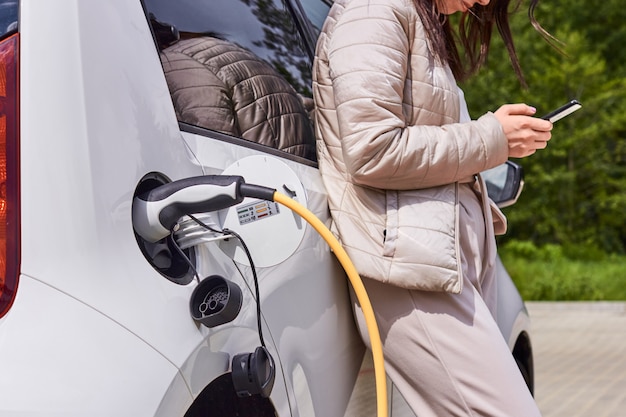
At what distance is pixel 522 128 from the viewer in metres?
2.04

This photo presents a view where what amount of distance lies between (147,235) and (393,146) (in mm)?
669

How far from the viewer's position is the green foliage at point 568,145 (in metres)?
20.8

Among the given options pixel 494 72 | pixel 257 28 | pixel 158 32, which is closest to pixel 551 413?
pixel 257 28

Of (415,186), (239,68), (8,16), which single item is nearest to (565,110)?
(415,186)

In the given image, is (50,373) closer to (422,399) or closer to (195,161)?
(195,161)

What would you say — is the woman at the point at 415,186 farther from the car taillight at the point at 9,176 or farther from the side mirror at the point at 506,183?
the side mirror at the point at 506,183

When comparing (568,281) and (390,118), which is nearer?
(390,118)

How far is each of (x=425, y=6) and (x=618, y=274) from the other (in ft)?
40.8

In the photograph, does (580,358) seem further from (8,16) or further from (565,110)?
(8,16)

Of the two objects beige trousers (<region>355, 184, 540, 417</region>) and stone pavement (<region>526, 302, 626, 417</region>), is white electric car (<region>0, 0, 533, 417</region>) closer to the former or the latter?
beige trousers (<region>355, 184, 540, 417</region>)

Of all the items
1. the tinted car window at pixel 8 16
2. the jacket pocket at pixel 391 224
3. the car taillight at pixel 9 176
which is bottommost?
the jacket pocket at pixel 391 224

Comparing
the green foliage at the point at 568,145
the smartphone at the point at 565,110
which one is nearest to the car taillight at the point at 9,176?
the smartphone at the point at 565,110

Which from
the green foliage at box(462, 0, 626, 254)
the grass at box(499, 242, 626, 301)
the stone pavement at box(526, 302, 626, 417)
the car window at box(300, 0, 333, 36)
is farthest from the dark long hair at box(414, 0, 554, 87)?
the green foliage at box(462, 0, 626, 254)

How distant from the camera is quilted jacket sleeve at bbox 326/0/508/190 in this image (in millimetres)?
1885
